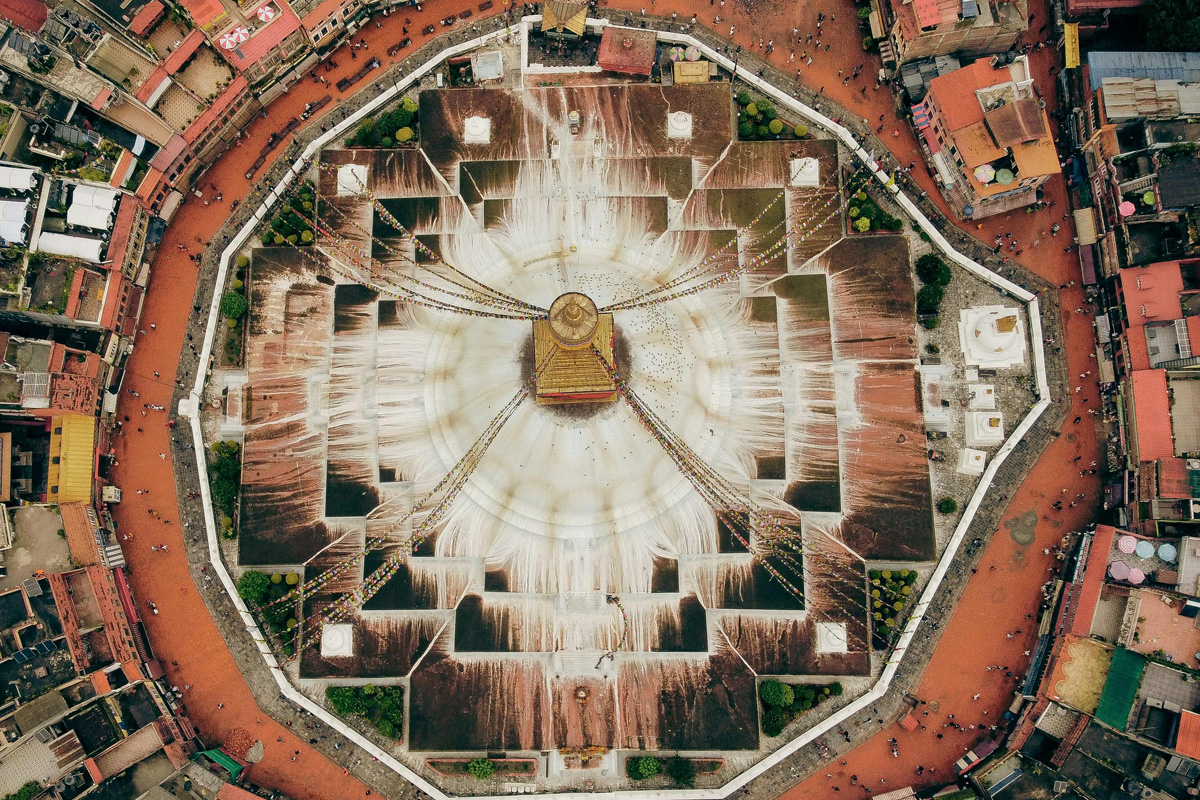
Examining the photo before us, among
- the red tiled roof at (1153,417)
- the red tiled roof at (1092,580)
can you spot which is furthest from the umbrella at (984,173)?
the red tiled roof at (1092,580)

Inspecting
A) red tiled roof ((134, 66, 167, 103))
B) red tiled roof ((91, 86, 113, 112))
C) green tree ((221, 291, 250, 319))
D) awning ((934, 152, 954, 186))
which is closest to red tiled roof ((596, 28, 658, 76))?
awning ((934, 152, 954, 186))

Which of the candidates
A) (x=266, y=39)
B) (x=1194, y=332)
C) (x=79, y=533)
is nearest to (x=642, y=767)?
(x=79, y=533)

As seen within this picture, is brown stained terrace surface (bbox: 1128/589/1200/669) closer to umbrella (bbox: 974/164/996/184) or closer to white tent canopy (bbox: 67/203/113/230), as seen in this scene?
umbrella (bbox: 974/164/996/184)

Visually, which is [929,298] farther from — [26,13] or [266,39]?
[26,13]

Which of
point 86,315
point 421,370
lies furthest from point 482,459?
point 86,315

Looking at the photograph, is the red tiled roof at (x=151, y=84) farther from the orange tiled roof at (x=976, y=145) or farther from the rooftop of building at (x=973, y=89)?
the orange tiled roof at (x=976, y=145)
